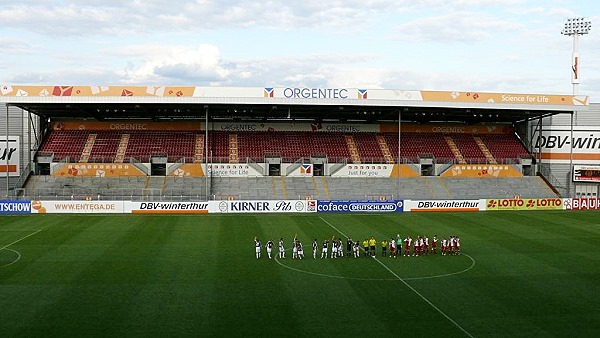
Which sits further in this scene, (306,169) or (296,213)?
(306,169)

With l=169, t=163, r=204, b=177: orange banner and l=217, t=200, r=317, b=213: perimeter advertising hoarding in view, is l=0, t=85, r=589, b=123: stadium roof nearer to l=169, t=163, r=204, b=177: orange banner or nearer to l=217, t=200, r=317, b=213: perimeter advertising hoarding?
l=169, t=163, r=204, b=177: orange banner

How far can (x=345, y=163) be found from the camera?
2341 inches

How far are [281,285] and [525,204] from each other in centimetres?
3488

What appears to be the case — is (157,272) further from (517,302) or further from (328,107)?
(328,107)

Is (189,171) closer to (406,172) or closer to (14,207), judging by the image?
(14,207)

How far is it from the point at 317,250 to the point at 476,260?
774 cm

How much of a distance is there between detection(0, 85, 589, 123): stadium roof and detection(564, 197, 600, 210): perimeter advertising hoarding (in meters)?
9.54

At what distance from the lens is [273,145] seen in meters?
61.2

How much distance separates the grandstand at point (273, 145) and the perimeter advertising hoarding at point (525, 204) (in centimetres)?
444

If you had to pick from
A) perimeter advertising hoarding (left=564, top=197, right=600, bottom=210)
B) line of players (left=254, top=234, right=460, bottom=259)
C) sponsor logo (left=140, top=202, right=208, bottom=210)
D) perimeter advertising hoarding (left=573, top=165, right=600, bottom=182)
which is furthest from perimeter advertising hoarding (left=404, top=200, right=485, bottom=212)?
line of players (left=254, top=234, right=460, bottom=259)

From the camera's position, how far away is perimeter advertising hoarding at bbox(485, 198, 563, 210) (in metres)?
50.2

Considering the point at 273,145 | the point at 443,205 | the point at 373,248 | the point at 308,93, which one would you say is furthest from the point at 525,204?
the point at 373,248

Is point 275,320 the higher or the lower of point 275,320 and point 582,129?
the lower

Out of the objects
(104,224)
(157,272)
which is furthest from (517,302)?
(104,224)
